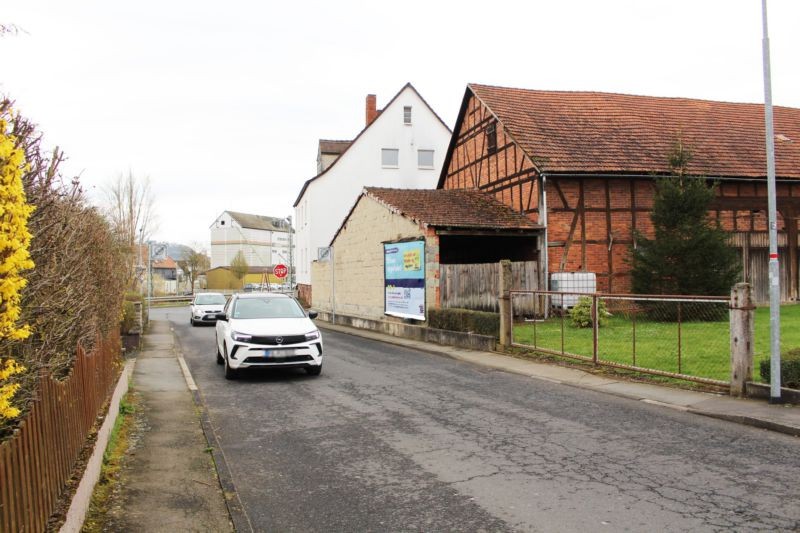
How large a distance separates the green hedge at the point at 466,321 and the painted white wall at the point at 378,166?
24.6 meters

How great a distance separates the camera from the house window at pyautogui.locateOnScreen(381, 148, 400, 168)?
43.0 metres

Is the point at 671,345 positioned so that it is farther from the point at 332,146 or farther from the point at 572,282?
the point at 332,146

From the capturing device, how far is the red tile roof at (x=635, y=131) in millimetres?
22859

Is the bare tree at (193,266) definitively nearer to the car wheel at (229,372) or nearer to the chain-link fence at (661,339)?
the car wheel at (229,372)

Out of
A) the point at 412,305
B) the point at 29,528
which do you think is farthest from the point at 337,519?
the point at 412,305

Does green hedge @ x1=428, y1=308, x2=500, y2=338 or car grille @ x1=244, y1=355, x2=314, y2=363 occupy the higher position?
green hedge @ x1=428, y1=308, x2=500, y2=338

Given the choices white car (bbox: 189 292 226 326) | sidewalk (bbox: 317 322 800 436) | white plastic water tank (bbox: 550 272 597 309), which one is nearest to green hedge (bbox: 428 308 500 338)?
sidewalk (bbox: 317 322 800 436)

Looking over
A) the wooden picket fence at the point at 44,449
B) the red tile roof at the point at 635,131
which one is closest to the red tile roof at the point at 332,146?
the red tile roof at the point at 635,131

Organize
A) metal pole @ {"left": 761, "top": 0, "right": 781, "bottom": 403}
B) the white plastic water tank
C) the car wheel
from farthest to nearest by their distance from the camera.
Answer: the white plastic water tank → the car wheel → metal pole @ {"left": 761, "top": 0, "right": 781, "bottom": 403}

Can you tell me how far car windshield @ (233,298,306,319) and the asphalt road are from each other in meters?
2.46

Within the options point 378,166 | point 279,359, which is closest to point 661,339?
point 279,359

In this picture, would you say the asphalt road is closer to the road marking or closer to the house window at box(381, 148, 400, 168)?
the road marking

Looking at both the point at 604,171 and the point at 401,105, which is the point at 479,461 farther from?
the point at 401,105

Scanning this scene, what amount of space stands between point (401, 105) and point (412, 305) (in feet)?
81.4
